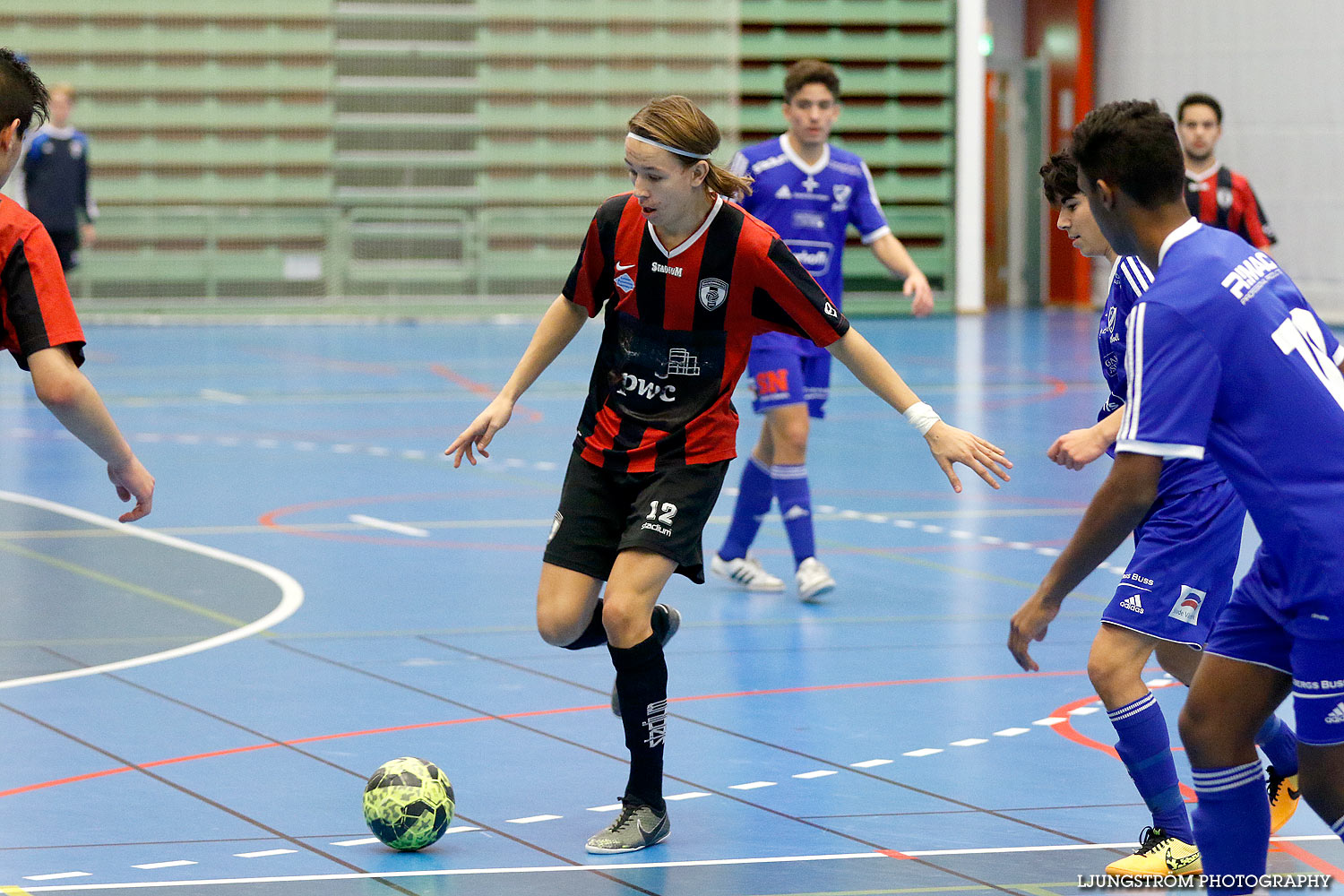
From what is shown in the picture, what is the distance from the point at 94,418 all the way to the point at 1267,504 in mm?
2416

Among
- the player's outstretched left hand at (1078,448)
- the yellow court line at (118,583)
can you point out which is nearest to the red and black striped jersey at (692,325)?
the player's outstretched left hand at (1078,448)

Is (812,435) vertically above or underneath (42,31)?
underneath

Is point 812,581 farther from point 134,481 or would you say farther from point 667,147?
point 134,481

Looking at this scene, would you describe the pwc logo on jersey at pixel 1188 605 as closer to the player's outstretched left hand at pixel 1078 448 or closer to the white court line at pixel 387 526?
the player's outstretched left hand at pixel 1078 448

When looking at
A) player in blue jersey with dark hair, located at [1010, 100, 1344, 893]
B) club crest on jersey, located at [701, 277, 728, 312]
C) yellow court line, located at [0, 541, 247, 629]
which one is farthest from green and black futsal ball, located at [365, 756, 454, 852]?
yellow court line, located at [0, 541, 247, 629]

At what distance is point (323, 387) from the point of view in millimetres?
15742

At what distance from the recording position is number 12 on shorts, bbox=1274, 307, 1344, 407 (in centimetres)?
322

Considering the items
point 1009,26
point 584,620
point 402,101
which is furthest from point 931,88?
point 584,620

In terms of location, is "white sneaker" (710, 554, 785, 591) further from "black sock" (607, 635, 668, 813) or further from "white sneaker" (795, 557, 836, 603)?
"black sock" (607, 635, 668, 813)

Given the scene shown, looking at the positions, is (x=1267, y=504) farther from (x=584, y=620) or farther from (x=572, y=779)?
(x=572, y=779)

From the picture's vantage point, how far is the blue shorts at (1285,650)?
10.5 ft

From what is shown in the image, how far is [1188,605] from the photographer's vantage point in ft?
14.1

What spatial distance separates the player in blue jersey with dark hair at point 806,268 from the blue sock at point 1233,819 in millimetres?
4085

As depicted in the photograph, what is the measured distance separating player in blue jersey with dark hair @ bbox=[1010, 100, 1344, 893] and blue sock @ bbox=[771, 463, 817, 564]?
4233 mm
